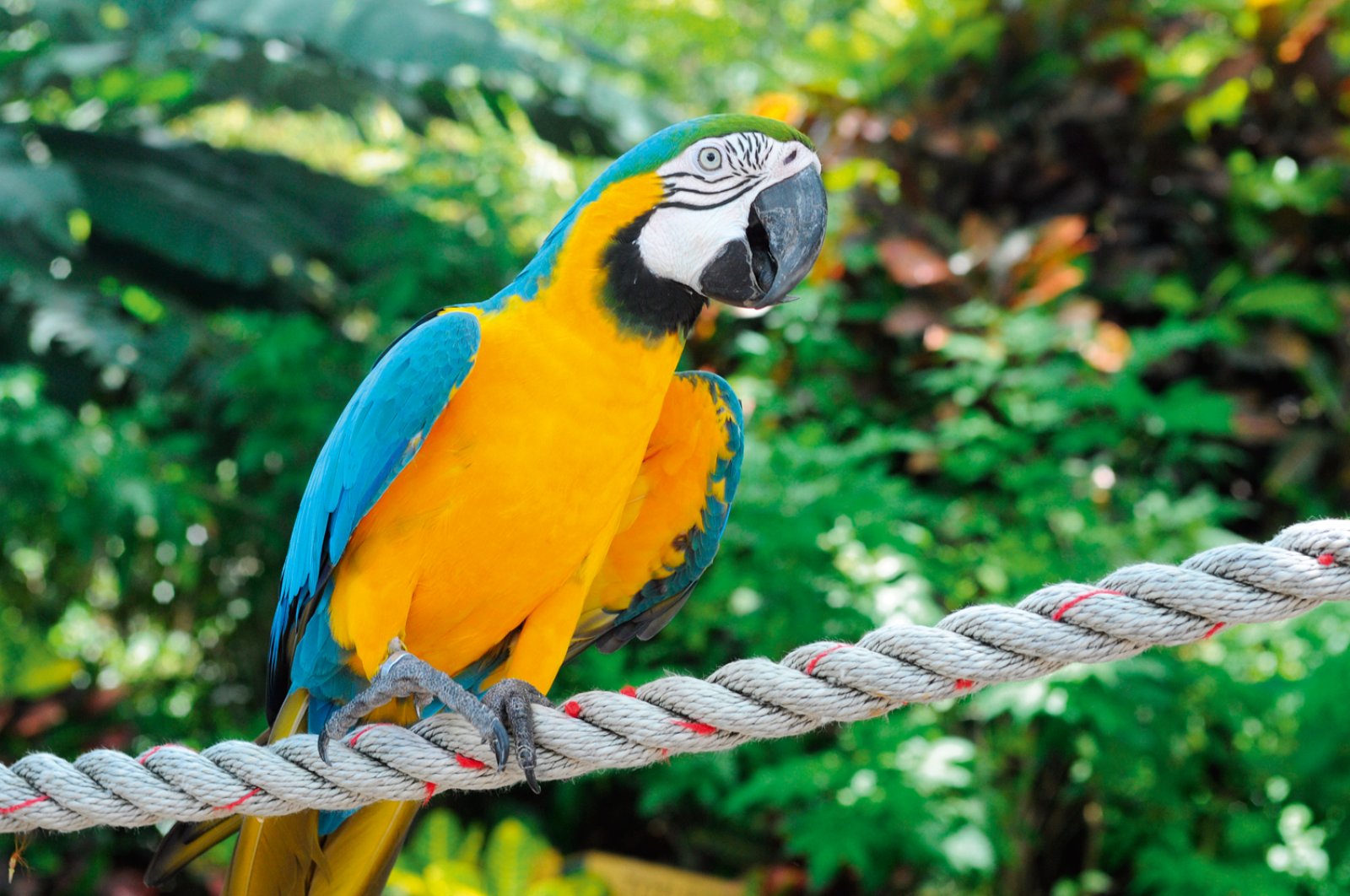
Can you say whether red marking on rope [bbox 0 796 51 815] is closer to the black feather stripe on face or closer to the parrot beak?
the black feather stripe on face

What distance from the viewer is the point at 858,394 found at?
12.6 ft

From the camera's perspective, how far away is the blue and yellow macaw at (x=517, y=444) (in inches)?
57.9

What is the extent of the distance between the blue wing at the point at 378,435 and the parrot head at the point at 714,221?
9.6 inches

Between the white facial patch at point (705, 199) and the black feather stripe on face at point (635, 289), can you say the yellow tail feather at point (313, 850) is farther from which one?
the white facial patch at point (705, 199)

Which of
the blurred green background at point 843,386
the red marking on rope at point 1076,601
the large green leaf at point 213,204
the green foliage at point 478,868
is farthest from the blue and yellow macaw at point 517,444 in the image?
the large green leaf at point 213,204

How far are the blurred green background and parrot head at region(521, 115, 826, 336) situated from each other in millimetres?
1432

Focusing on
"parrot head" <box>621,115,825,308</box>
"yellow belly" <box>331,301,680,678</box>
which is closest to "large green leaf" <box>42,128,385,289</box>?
"yellow belly" <box>331,301,680,678</box>

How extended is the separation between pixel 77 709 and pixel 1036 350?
11.1 ft

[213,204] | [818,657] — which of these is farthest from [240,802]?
[213,204]

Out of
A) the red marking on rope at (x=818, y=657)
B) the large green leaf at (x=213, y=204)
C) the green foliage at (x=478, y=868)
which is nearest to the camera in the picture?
the red marking on rope at (x=818, y=657)

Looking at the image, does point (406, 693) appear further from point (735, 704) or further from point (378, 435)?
point (735, 704)

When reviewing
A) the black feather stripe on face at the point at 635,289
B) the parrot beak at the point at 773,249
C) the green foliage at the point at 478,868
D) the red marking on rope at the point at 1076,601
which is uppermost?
the parrot beak at the point at 773,249

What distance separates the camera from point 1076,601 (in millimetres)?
1117

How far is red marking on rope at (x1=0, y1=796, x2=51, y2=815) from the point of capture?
138 centimetres
